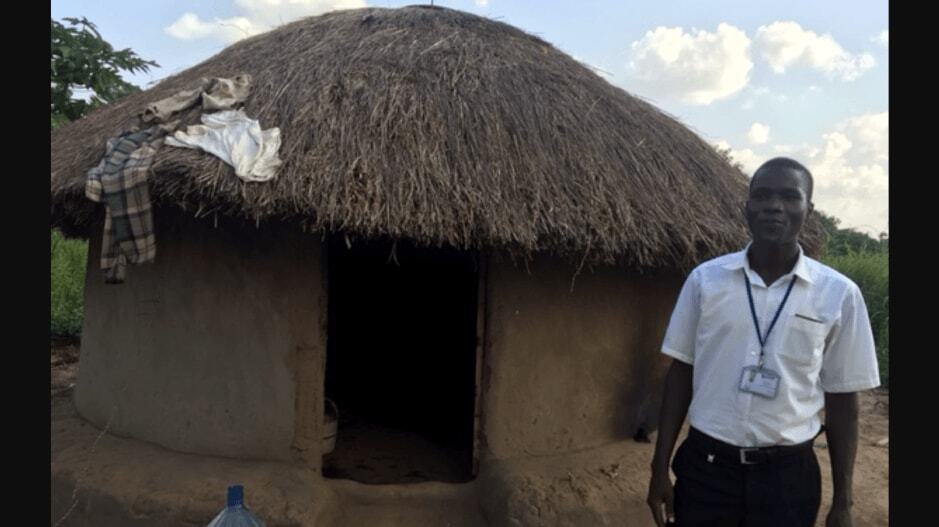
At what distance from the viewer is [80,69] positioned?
9352mm

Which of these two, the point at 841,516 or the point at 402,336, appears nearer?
the point at 841,516

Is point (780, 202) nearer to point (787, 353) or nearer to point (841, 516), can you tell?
point (787, 353)

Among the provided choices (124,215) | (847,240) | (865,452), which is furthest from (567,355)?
(847,240)

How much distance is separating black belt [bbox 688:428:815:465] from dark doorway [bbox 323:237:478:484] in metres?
3.81

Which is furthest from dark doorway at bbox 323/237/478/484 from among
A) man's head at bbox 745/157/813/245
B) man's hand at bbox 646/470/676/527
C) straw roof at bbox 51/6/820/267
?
man's head at bbox 745/157/813/245

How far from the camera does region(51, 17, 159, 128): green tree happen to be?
9.28m

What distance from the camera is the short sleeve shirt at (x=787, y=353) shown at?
7.73ft

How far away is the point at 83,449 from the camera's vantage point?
14.1 ft

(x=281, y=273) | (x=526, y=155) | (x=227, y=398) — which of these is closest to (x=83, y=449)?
(x=227, y=398)

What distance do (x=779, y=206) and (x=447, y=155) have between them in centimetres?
201

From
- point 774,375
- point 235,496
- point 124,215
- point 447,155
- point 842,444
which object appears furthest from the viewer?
point 447,155

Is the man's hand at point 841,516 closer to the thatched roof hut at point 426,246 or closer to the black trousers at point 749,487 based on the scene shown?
the black trousers at point 749,487

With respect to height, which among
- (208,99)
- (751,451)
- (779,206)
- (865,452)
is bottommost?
(865,452)

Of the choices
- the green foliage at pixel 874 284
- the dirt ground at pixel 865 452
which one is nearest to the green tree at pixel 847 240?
the green foliage at pixel 874 284
